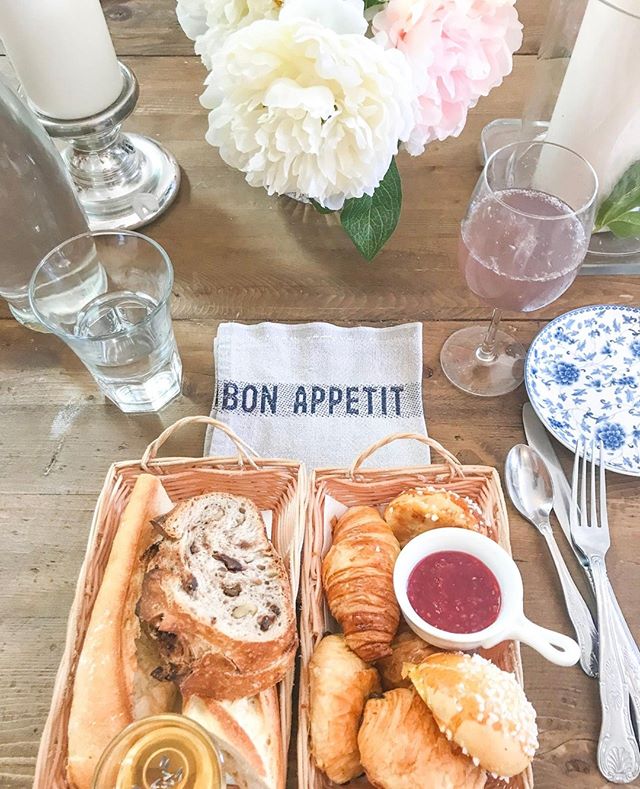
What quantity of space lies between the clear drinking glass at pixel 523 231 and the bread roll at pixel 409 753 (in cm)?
42

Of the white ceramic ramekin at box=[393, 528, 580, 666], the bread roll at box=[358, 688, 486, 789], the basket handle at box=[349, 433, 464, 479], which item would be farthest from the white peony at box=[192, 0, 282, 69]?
the bread roll at box=[358, 688, 486, 789]

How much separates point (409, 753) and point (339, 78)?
59cm

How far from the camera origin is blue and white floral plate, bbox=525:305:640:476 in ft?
2.64

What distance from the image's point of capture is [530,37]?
1241 mm

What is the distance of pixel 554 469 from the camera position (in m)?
0.78

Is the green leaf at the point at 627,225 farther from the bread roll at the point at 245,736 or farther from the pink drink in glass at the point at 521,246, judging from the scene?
the bread roll at the point at 245,736

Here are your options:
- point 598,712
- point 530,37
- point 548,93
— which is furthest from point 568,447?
point 530,37

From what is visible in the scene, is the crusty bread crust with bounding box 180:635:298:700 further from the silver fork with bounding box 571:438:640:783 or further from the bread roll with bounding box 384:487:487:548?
the silver fork with bounding box 571:438:640:783

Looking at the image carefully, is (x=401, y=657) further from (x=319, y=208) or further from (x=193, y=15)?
(x=193, y=15)

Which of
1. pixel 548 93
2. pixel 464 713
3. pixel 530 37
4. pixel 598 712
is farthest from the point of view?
pixel 530 37

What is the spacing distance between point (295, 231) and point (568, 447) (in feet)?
1.60

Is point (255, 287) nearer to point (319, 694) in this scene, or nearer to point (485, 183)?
point (485, 183)

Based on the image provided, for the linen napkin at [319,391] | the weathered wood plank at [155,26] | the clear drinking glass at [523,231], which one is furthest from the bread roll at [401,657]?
the weathered wood plank at [155,26]

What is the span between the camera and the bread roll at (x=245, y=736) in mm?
552
